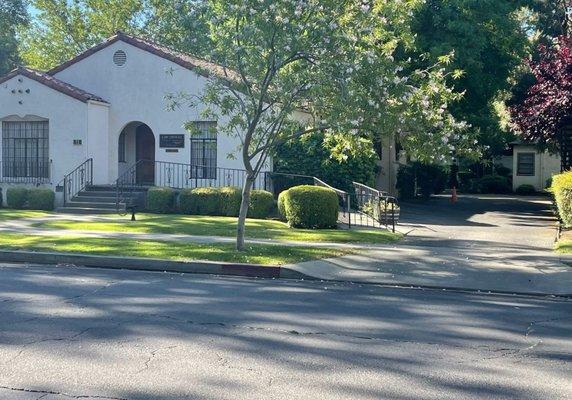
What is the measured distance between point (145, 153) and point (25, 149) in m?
4.26

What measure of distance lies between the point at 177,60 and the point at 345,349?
726 inches

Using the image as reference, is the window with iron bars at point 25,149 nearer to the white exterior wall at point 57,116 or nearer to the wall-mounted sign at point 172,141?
the white exterior wall at point 57,116

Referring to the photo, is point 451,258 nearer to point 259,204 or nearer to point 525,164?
point 259,204

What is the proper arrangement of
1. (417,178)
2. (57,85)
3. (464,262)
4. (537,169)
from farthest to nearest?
(537,169), (417,178), (57,85), (464,262)

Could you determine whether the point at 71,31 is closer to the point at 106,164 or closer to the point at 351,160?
the point at 106,164

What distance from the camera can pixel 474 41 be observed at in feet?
82.9

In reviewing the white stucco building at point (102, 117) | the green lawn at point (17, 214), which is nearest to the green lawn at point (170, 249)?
the green lawn at point (17, 214)

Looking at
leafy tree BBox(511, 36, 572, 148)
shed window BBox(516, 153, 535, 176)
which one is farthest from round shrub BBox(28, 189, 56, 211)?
shed window BBox(516, 153, 535, 176)

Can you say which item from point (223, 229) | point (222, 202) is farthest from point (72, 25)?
point (223, 229)

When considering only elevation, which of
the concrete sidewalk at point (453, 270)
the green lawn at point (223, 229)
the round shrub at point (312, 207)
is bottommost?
the concrete sidewalk at point (453, 270)

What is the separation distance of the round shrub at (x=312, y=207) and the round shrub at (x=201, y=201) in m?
3.87

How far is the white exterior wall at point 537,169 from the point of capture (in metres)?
50.2

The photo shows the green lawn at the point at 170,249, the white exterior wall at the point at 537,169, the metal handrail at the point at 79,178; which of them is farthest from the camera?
the white exterior wall at the point at 537,169

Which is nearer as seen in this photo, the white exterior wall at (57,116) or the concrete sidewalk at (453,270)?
the concrete sidewalk at (453,270)
